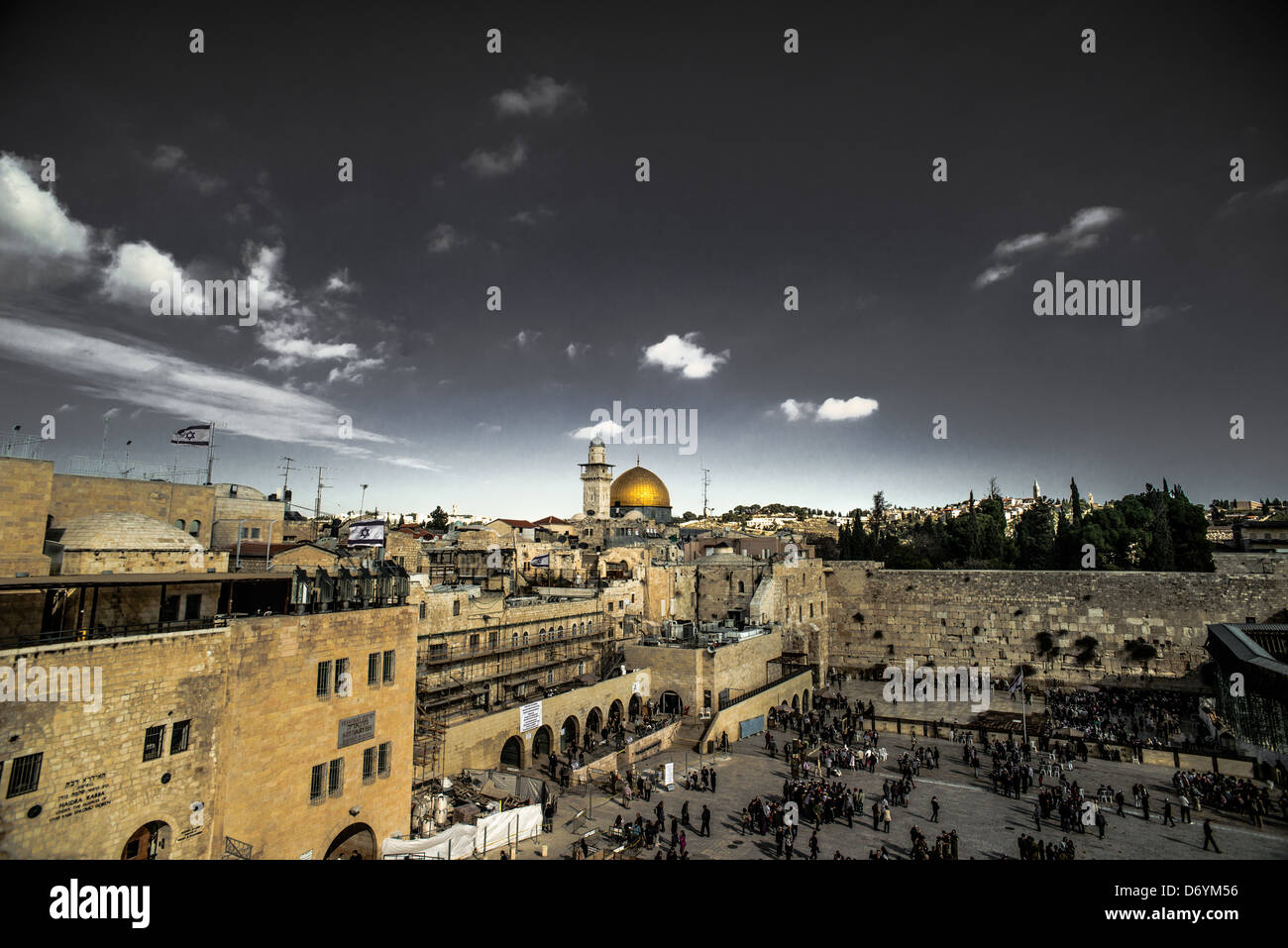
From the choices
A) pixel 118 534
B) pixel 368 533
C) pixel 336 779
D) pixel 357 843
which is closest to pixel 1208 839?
pixel 357 843

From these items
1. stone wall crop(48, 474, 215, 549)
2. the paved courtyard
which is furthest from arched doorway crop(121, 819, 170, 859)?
stone wall crop(48, 474, 215, 549)

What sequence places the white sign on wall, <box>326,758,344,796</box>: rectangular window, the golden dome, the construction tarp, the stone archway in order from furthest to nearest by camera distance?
the golden dome → the stone archway → the white sign on wall → <box>326,758,344,796</box>: rectangular window → the construction tarp

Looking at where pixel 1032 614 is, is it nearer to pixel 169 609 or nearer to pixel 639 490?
pixel 639 490

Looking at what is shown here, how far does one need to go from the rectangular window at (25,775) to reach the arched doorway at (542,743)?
19003 millimetres

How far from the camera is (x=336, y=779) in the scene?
1725cm

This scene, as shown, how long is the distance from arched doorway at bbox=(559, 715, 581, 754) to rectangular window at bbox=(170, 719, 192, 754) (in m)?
17.6

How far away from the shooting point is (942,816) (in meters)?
22.5

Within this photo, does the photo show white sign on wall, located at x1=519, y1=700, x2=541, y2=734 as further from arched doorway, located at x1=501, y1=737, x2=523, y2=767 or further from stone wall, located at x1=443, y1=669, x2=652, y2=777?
arched doorway, located at x1=501, y1=737, x2=523, y2=767

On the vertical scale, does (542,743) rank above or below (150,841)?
below

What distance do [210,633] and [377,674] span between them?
5.32 metres

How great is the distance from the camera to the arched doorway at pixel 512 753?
1045 inches

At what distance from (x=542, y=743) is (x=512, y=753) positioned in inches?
82.9

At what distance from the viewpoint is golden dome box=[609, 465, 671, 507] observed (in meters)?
80.8
